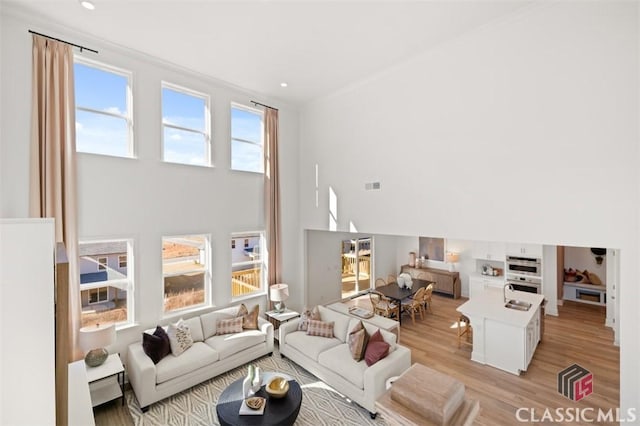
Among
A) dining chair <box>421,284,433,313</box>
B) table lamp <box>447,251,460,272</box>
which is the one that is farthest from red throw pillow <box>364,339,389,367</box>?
table lamp <box>447,251,460,272</box>

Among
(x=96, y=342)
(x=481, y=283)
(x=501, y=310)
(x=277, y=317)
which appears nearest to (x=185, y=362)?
(x=96, y=342)

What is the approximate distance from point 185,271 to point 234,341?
1.57 metres

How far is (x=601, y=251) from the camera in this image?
814 cm

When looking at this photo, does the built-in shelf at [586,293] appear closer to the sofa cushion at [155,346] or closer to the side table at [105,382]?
the sofa cushion at [155,346]

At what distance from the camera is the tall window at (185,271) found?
521 centimetres

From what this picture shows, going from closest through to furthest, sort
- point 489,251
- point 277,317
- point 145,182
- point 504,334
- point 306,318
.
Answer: point 145,182
point 504,334
point 306,318
point 277,317
point 489,251

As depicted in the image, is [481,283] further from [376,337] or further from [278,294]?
[278,294]

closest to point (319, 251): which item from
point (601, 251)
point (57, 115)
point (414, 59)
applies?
point (414, 59)

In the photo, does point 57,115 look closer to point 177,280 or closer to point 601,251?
point 177,280

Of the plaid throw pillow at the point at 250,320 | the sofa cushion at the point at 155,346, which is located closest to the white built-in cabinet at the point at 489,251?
the plaid throw pillow at the point at 250,320

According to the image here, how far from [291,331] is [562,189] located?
15.7 ft

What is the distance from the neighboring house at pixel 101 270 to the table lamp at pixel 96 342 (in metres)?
0.65

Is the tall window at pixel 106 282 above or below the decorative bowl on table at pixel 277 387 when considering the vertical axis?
above

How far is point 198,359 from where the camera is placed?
4488 mm
